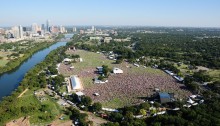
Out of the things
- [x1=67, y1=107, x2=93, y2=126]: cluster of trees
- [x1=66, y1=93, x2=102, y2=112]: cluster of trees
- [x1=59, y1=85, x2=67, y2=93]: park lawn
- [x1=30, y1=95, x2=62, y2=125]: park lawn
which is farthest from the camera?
[x1=59, y1=85, x2=67, y2=93]: park lawn

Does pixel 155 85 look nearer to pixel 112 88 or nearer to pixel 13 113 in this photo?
pixel 112 88

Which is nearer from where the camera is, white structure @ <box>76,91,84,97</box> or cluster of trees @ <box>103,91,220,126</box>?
cluster of trees @ <box>103,91,220,126</box>

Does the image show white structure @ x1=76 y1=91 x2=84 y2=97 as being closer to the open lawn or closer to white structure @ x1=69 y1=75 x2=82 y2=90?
the open lawn

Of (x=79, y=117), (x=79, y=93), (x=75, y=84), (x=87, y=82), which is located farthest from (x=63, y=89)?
(x=79, y=117)

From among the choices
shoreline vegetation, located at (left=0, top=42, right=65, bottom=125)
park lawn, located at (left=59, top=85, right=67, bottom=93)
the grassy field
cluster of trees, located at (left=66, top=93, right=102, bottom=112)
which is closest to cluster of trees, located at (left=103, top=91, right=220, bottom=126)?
cluster of trees, located at (left=66, top=93, right=102, bottom=112)

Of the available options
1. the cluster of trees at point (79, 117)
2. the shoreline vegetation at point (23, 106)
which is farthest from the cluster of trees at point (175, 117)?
the shoreline vegetation at point (23, 106)

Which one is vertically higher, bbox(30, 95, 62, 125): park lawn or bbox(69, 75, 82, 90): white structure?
bbox(69, 75, 82, 90): white structure

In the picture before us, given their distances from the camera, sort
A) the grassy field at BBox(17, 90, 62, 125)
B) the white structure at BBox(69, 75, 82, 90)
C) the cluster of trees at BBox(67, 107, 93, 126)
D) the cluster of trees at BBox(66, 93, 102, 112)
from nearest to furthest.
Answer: the cluster of trees at BBox(67, 107, 93, 126)
the grassy field at BBox(17, 90, 62, 125)
the cluster of trees at BBox(66, 93, 102, 112)
the white structure at BBox(69, 75, 82, 90)

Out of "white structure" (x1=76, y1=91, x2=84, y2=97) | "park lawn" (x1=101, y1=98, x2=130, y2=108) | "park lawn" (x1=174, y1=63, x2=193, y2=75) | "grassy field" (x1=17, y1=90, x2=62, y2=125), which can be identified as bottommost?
"grassy field" (x1=17, y1=90, x2=62, y2=125)

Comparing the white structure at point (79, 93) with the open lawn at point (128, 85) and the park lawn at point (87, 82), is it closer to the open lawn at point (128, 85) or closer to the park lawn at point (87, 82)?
the open lawn at point (128, 85)
